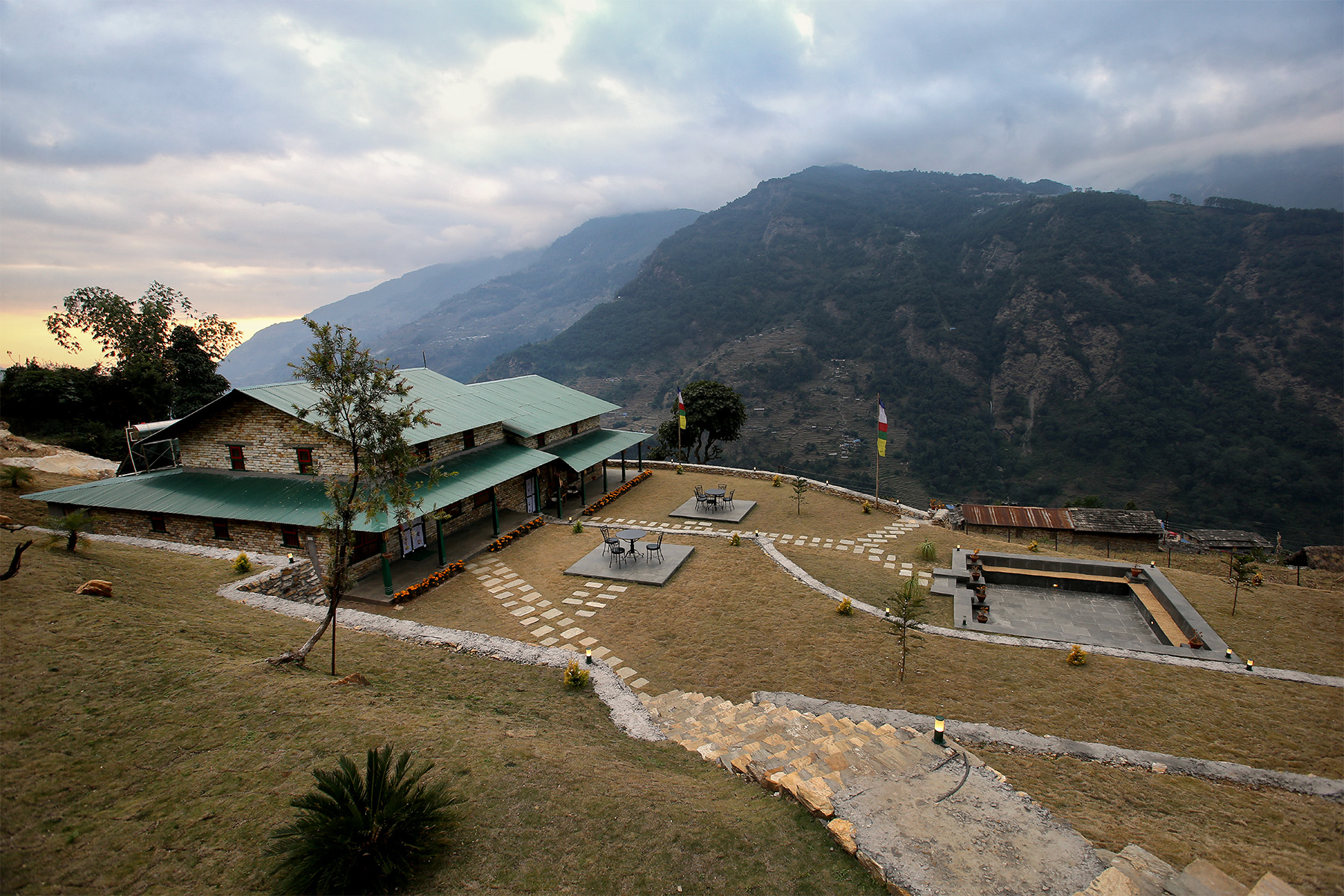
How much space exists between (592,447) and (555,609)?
41.7 ft

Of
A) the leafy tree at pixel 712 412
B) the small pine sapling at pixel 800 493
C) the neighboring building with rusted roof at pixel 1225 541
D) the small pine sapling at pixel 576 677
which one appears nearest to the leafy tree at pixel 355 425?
the small pine sapling at pixel 576 677

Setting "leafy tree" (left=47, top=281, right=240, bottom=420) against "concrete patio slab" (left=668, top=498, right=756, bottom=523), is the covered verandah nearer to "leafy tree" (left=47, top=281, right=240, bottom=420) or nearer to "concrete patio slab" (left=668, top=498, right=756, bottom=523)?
"concrete patio slab" (left=668, top=498, right=756, bottom=523)

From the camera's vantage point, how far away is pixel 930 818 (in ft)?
17.7

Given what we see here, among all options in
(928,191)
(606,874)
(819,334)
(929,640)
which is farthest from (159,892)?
(928,191)

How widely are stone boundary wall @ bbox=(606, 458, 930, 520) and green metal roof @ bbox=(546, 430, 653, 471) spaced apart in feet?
5.77

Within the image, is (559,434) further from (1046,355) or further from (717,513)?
(1046,355)

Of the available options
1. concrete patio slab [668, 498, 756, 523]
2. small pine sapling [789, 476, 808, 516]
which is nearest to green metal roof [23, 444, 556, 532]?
concrete patio slab [668, 498, 756, 523]

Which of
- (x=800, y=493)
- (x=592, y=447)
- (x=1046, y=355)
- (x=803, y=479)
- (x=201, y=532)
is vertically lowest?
(x=800, y=493)

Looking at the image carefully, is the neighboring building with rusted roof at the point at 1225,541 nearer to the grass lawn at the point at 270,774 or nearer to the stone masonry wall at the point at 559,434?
the stone masonry wall at the point at 559,434

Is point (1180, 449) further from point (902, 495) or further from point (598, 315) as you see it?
point (598, 315)

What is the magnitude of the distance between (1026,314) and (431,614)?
10303 cm

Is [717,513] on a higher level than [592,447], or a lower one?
lower

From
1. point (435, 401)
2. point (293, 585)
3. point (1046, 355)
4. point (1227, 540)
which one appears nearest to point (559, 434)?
point (435, 401)

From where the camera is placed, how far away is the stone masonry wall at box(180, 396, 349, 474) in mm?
14945
